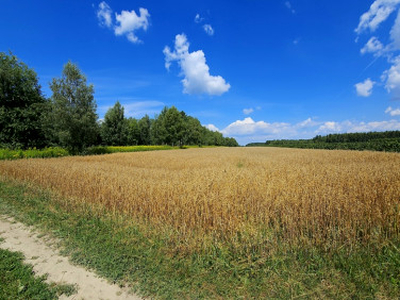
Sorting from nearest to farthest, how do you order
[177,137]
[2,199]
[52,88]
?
[2,199], [52,88], [177,137]

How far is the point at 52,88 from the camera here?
2292 centimetres

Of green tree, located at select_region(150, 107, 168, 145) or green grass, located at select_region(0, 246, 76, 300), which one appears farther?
green tree, located at select_region(150, 107, 168, 145)

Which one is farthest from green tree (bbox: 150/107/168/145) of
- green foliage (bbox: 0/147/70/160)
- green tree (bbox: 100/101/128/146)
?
green foliage (bbox: 0/147/70/160)

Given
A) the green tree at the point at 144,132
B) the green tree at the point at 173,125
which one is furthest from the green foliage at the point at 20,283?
the green tree at the point at 144,132

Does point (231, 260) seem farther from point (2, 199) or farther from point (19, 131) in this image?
point (19, 131)

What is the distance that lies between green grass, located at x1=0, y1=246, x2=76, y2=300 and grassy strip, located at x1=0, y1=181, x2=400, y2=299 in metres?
0.59

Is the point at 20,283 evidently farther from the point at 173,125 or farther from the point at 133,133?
the point at 133,133

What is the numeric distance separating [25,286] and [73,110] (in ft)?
84.1

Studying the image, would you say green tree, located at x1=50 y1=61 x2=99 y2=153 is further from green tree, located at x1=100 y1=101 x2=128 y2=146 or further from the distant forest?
the distant forest

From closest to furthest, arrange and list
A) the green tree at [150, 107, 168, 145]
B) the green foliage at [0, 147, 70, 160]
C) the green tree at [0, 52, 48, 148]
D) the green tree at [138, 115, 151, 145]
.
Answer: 1. the green foliage at [0, 147, 70, 160]
2. the green tree at [0, 52, 48, 148]
3. the green tree at [150, 107, 168, 145]
4. the green tree at [138, 115, 151, 145]

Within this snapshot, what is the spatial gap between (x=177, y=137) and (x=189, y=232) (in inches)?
1930

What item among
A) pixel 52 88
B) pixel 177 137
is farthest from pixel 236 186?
pixel 177 137

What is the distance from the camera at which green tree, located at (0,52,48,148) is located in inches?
1021

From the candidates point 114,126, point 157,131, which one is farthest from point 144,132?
point 114,126
